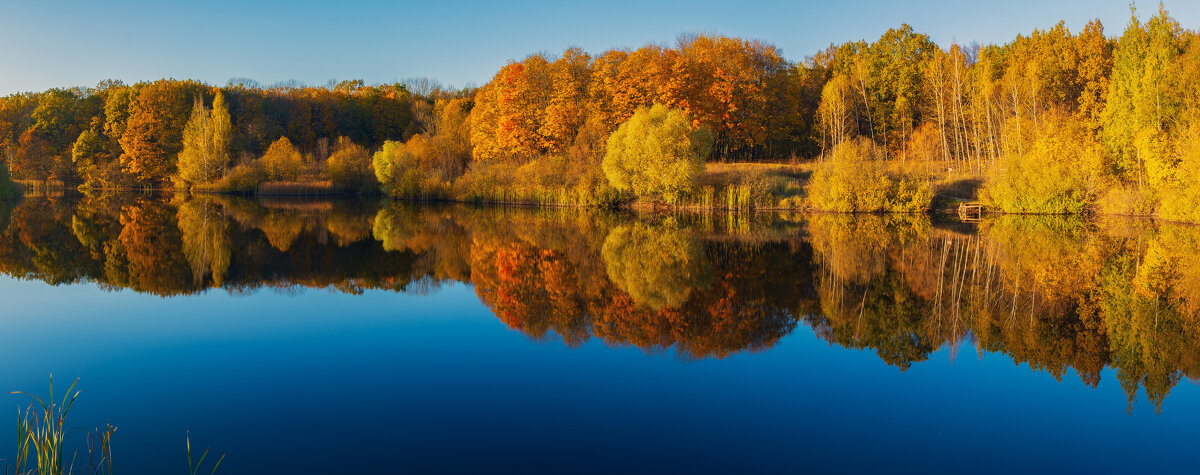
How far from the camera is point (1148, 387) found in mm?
6699

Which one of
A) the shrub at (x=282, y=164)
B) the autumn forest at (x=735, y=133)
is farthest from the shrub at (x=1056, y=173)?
the shrub at (x=282, y=164)

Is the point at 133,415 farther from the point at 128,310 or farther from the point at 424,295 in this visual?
the point at 424,295

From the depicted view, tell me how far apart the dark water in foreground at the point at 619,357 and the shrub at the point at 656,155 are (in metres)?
17.2

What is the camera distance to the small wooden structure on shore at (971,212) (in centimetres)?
2992

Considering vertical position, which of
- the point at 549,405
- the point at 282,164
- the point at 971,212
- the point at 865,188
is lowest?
the point at 549,405

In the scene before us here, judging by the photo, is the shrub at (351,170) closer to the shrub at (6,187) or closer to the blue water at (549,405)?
the shrub at (6,187)

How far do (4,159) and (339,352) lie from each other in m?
71.3

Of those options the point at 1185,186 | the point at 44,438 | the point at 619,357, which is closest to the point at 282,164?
the point at 619,357

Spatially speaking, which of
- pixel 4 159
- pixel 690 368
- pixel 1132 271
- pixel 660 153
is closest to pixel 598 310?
pixel 690 368

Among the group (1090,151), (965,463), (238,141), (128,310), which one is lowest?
(965,463)

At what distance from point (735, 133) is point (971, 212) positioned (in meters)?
16.9

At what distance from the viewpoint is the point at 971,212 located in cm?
3147

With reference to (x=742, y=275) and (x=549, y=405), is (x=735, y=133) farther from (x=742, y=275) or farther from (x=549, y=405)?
(x=549, y=405)

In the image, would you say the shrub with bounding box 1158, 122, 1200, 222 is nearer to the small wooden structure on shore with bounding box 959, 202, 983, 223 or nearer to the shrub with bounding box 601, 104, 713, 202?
the small wooden structure on shore with bounding box 959, 202, 983, 223
